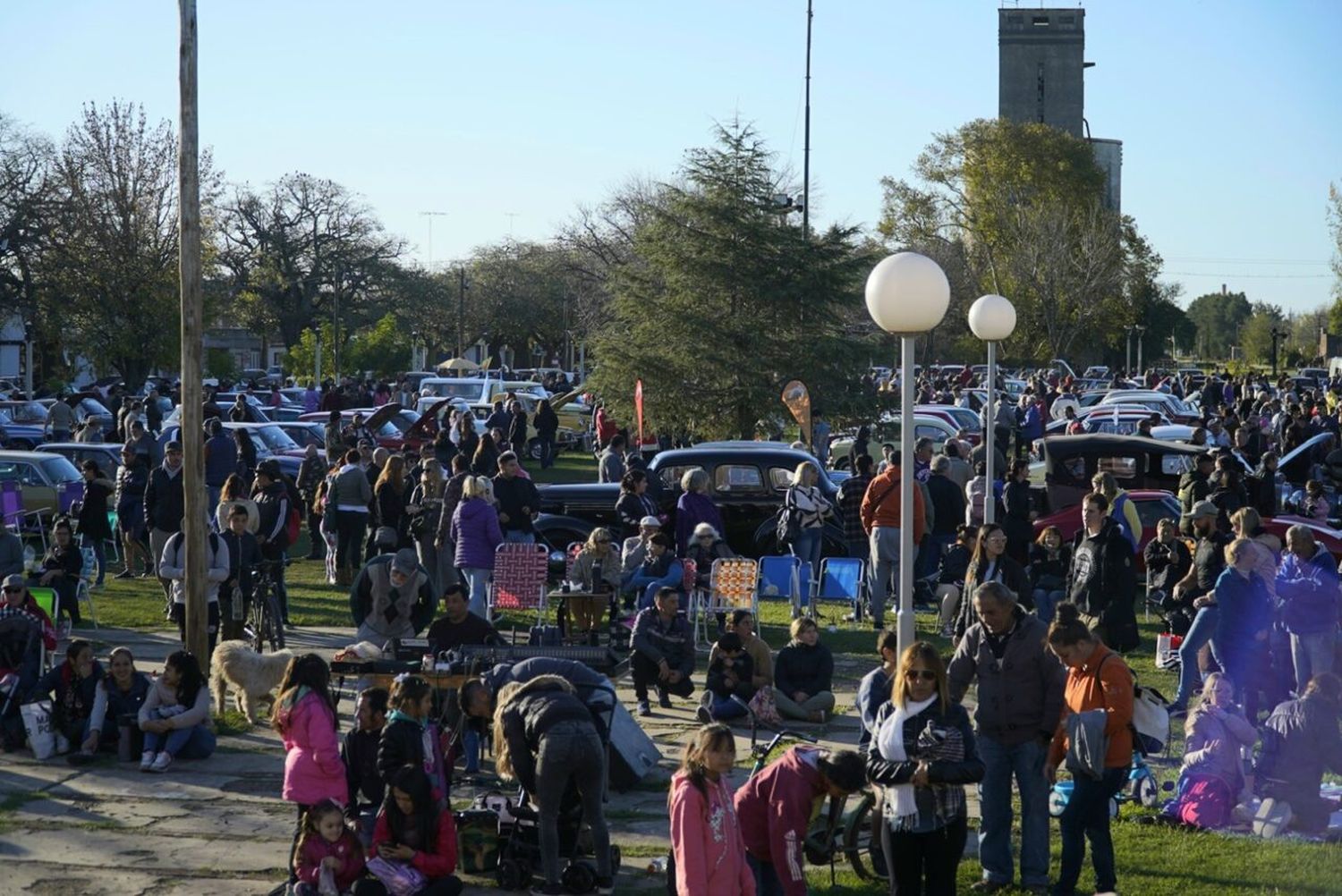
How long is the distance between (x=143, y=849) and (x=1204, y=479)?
13117mm

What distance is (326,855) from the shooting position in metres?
8.38

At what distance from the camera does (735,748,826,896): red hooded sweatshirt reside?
7695 millimetres

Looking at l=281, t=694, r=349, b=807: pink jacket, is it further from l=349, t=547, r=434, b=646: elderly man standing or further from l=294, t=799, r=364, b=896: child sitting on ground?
l=349, t=547, r=434, b=646: elderly man standing

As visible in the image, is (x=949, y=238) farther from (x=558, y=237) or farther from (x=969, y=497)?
(x=969, y=497)

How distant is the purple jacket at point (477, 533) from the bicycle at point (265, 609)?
5.86 feet

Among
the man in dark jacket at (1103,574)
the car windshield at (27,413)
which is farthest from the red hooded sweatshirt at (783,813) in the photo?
the car windshield at (27,413)

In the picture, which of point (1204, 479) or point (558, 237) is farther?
point (558, 237)

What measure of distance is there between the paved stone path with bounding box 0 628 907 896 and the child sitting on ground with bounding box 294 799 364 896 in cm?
72

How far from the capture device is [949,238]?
260 feet

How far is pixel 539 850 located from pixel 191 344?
20.1 feet

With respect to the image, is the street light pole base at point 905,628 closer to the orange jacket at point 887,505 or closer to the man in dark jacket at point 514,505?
the orange jacket at point 887,505

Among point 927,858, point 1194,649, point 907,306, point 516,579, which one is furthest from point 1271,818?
point 516,579

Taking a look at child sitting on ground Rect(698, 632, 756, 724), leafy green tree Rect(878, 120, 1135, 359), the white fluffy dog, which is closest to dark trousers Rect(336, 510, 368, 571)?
the white fluffy dog

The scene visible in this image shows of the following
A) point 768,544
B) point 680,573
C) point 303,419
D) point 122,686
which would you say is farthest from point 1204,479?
point 303,419
